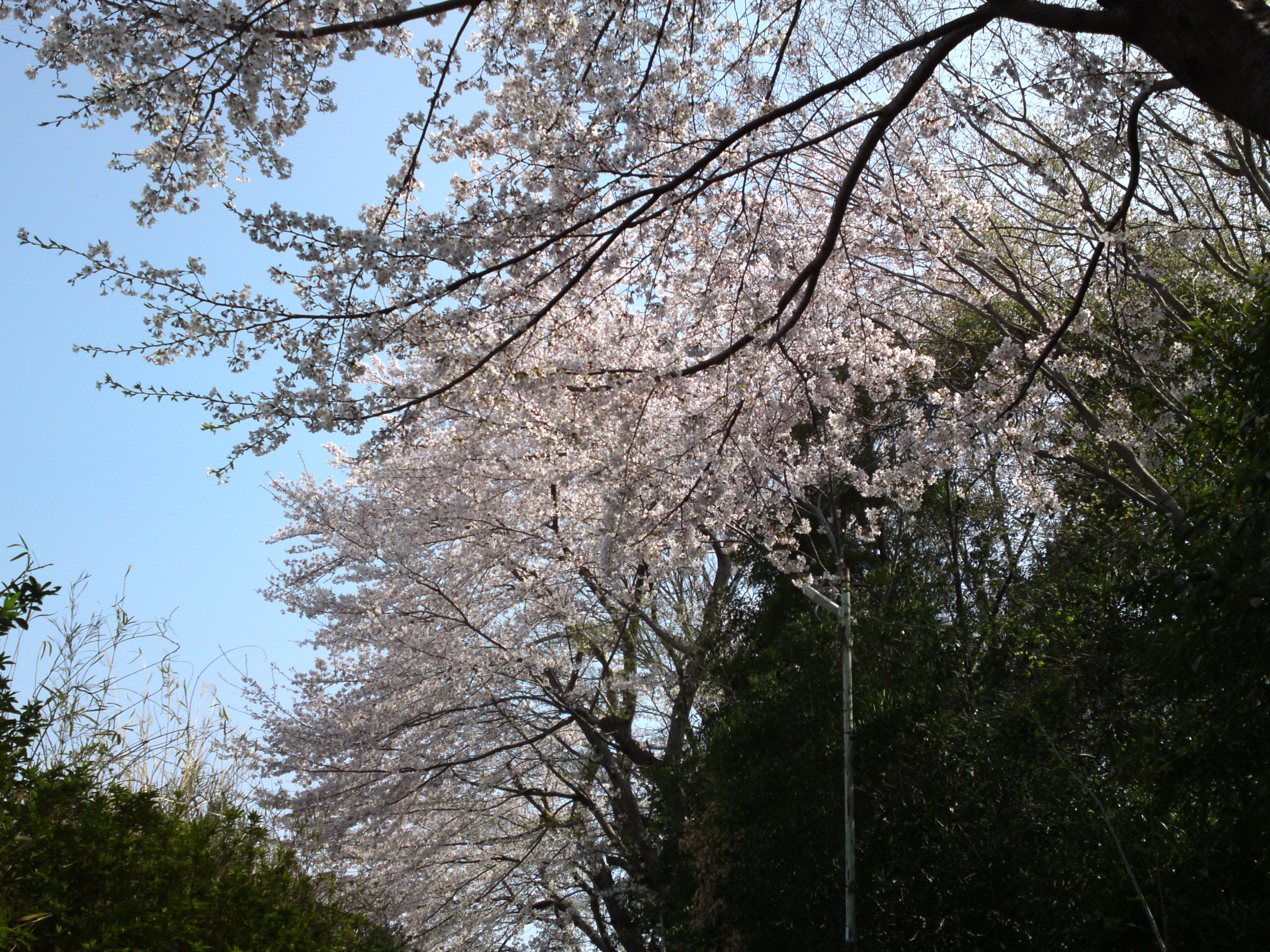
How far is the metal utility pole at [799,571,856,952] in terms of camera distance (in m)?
6.46

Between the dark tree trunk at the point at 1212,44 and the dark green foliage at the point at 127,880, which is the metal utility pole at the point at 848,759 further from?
the dark tree trunk at the point at 1212,44

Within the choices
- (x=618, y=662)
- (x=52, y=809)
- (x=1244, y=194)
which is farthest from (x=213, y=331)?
(x=1244, y=194)

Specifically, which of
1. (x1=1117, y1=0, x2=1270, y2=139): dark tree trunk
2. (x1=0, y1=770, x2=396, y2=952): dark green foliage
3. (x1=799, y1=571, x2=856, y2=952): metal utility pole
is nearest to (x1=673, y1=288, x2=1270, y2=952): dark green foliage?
(x1=799, y1=571, x2=856, y2=952): metal utility pole

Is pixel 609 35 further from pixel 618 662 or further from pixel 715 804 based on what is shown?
pixel 618 662

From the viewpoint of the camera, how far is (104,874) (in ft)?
7.74

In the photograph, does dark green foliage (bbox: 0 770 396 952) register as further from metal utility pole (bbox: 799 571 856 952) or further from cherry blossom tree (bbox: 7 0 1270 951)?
metal utility pole (bbox: 799 571 856 952)

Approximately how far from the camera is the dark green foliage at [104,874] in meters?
2.17

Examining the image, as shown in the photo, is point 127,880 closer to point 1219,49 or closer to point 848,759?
point 1219,49

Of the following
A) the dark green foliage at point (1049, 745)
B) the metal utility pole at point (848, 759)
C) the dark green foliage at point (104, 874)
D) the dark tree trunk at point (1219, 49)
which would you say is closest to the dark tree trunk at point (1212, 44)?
the dark tree trunk at point (1219, 49)

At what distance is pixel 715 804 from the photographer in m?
8.58

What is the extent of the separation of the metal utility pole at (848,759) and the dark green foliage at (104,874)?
4.68m

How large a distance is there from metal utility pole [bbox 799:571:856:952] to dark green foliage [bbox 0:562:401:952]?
4677 millimetres

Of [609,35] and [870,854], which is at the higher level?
[609,35]

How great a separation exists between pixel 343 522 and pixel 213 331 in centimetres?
576
